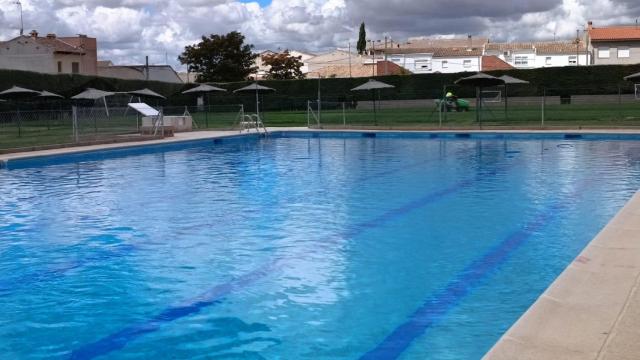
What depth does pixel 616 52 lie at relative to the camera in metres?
67.7

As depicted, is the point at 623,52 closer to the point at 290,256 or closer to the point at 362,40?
the point at 362,40

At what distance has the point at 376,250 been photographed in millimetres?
7492

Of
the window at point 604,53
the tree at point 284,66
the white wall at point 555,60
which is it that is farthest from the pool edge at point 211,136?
the white wall at point 555,60

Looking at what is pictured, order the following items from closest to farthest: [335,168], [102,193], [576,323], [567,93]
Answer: [576,323], [102,193], [335,168], [567,93]

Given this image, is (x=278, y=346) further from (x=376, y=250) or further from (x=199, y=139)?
(x=199, y=139)

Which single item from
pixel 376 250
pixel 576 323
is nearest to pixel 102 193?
pixel 376 250

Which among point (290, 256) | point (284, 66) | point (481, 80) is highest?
point (284, 66)

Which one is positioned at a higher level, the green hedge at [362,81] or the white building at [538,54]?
the white building at [538,54]

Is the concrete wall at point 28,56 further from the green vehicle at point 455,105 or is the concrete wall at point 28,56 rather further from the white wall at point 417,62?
the white wall at point 417,62

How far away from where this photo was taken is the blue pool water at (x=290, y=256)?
4.98 m

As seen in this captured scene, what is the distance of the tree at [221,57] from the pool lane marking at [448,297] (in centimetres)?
5760

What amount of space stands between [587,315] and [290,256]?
344cm

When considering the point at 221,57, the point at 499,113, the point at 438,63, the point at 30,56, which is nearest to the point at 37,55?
the point at 30,56

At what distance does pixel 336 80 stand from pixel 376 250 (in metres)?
40.1
